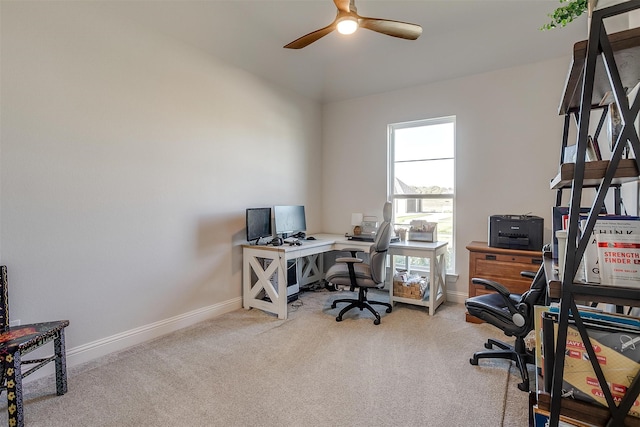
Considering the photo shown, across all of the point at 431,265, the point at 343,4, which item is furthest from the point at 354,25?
the point at 431,265

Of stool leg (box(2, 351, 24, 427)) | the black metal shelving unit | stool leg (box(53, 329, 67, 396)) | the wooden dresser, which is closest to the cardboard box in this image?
the black metal shelving unit

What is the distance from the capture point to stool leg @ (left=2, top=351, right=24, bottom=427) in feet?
5.28

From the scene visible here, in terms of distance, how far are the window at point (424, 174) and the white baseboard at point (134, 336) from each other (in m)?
2.61

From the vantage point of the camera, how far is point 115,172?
251 centimetres

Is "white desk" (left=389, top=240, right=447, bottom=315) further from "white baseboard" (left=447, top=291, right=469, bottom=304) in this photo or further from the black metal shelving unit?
the black metal shelving unit

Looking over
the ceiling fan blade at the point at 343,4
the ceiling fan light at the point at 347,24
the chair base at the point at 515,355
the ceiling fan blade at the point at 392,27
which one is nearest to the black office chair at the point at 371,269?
the chair base at the point at 515,355

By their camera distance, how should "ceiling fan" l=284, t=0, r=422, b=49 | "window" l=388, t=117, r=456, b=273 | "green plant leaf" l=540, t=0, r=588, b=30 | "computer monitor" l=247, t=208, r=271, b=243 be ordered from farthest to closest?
1. "window" l=388, t=117, r=456, b=273
2. "computer monitor" l=247, t=208, r=271, b=243
3. "ceiling fan" l=284, t=0, r=422, b=49
4. "green plant leaf" l=540, t=0, r=588, b=30

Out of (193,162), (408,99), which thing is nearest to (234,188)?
(193,162)

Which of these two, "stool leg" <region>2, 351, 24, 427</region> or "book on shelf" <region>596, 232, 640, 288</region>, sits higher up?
"book on shelf" <region>596, 232, 640, 288</region>

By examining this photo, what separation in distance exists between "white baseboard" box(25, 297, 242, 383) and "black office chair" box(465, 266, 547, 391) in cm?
249

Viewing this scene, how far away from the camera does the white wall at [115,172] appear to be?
2.07 m

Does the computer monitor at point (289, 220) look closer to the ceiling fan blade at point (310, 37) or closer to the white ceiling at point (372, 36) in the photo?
the white ceiling at point (372, 36)

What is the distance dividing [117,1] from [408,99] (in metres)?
3.24

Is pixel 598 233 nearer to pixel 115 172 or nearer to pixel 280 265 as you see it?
pixel 280 265
